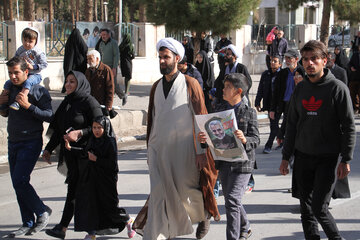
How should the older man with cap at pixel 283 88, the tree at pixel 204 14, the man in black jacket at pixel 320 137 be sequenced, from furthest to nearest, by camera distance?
the tree at pixel 204 14 → the older man with cap at pixel 283 88 → the man in black jacket at pixel 320 137

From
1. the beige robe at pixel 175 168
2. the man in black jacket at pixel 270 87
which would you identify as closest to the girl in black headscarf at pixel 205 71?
the man in black jacket at pixel 270 87

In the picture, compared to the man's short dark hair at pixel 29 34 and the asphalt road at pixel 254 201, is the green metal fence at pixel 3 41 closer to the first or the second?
the asphalt road at pixel 254 201

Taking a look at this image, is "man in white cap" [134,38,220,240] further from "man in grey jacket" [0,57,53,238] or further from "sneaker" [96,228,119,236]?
"man in grey jacket" [0,57,53,238]

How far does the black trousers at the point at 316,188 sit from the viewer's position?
439 cm

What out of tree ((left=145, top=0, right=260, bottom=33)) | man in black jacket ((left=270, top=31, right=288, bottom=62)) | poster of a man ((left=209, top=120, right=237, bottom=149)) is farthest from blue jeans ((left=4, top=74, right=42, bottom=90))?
man in black jacket ((left=270, top=31, right=288, bottom=62))

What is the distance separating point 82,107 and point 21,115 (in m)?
0.66

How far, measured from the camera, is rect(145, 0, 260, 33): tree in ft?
48.4

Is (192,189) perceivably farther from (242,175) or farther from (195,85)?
(195,85)

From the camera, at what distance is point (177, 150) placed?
16.5 ft

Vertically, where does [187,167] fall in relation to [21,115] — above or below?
below

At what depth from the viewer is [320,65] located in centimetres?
443

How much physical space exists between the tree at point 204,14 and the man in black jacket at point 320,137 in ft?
34.3

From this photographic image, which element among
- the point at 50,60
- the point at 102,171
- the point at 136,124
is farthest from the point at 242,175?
the point at 50,60

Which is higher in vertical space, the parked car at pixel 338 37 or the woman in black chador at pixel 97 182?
the parked car at pixel 338 37
